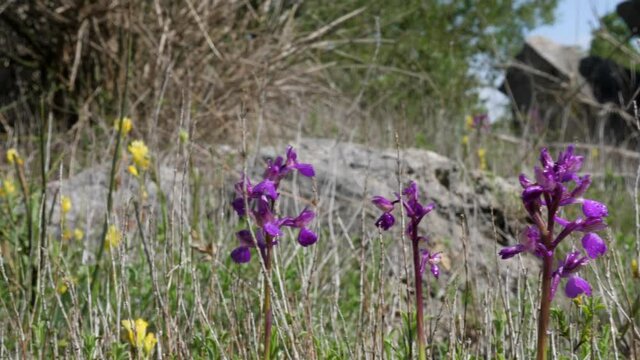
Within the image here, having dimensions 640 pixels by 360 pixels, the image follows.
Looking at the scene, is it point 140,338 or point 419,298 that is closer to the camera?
point 419,298

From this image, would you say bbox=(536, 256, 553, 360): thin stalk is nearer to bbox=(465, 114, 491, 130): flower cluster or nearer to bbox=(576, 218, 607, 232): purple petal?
bbox=(576, 218, 607, 232): purple petal

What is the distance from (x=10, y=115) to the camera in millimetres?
6418

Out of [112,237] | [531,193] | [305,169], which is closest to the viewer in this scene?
[531,193]

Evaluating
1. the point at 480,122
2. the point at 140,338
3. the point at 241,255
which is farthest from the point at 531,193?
the point at 480,122

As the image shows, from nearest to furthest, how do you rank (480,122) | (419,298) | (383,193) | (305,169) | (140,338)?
(419,298) → (305,169) → (140,338) → (383,193) → (480,122)

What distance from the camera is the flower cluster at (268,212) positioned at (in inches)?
52.1

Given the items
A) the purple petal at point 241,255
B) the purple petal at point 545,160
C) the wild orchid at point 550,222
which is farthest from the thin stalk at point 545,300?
the purple petal at point 241,255

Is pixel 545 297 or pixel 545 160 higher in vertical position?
pixel 545 160

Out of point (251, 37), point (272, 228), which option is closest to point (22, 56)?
point (251, 37)

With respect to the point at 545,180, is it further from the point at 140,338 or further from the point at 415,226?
the point at 140,338

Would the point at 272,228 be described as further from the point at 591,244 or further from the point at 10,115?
the point at 10,115

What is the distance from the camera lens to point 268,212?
1350mm

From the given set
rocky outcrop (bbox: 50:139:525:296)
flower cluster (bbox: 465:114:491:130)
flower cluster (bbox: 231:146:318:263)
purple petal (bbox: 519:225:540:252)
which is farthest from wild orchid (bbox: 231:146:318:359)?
flower cluster (bbox: 465:114:491:130)

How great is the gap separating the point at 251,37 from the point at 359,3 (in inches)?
145
